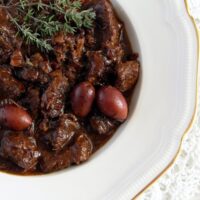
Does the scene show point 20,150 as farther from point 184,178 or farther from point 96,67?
point 184,178

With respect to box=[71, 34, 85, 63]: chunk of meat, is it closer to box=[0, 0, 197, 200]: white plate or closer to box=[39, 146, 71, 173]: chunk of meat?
box=[0, 0, 197, 200]: white plate

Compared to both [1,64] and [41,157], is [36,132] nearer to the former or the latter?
[41,157]

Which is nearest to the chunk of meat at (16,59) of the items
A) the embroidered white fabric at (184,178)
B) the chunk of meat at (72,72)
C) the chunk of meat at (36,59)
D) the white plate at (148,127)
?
the chunk of meat at (36,59)

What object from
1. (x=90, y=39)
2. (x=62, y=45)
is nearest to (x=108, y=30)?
(x=90, y=39)

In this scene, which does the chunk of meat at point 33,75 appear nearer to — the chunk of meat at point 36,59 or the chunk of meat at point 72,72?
the chunk of meat at point 36,59

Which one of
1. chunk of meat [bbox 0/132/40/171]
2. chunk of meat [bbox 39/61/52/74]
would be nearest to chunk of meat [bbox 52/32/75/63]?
chunk of meat [bbox 39/61/52/74]

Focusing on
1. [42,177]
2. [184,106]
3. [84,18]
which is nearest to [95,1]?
[84,18]
